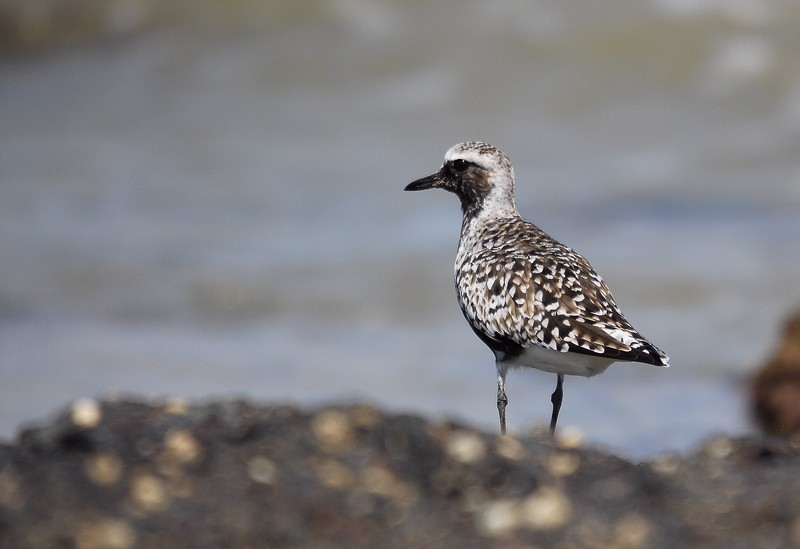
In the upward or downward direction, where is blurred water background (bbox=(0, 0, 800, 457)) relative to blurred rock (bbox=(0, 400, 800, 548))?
upward

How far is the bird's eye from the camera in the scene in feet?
30.1

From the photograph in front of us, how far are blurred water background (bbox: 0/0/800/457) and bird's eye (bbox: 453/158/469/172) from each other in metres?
2.91

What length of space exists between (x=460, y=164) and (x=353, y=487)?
15.7 feet

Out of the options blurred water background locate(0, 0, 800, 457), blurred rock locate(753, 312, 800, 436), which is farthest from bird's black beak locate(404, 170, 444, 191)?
blurred rock locate(753, 312, 800, 436)

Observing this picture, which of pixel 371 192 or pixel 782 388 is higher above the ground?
pixel 371 192

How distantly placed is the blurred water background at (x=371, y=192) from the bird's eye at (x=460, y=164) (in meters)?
2.91

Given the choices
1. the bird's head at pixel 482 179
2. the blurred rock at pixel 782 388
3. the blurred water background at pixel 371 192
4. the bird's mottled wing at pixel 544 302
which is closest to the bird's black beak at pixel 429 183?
the bird's head at pixel 482 179

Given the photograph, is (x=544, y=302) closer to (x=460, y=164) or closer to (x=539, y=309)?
(x=539, y=309)

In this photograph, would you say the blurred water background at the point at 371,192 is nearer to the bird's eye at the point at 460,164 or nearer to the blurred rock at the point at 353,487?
the bird's eye at the point at 460,164

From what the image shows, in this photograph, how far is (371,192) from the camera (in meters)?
20.3

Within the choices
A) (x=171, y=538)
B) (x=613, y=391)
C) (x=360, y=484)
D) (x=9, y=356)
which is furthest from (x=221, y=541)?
(x=9, y=356)

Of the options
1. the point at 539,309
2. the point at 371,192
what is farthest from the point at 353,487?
the point at 371,192

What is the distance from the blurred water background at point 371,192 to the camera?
13.6 meters

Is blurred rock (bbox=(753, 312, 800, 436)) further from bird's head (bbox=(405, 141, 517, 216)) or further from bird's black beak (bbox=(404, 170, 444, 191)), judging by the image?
bird's black beak (bbox=(404, 170, 444, 191))
